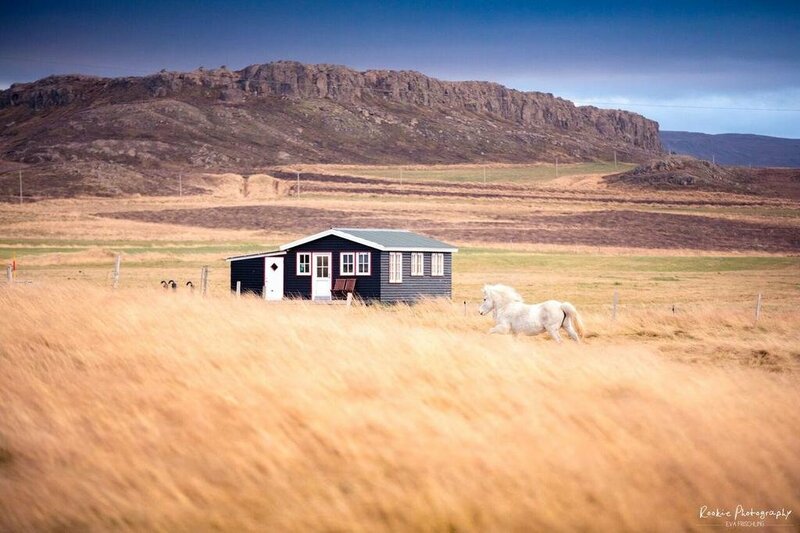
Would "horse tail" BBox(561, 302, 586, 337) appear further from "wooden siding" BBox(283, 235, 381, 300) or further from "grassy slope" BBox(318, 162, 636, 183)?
"grassy slope" BBox(318, 162, 636, 183)

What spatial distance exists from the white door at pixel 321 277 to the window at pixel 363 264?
1437mm

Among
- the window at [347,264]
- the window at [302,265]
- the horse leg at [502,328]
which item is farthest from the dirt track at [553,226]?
the horse leg at [502,328]

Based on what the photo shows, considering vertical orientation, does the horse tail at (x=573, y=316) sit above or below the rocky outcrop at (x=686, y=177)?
below

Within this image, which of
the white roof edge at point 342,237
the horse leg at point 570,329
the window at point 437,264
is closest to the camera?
the horse leg at point 570,329

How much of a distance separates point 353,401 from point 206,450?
1405 millimetres

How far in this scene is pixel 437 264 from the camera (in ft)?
145

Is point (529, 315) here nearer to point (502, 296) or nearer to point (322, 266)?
point (502, 296)

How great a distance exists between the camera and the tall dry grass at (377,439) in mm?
6172

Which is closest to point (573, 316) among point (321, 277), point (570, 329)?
point (570, 329)

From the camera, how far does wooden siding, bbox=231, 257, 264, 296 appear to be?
43.0 m

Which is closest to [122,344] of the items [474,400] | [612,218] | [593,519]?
[474,400]

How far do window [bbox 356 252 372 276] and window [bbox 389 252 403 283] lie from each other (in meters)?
0.97

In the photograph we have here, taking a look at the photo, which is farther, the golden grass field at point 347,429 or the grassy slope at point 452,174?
the grassy slope at point 452,174

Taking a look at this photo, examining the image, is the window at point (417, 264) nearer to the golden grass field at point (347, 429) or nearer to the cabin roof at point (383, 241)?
the cabin roof at point (383, 241)
